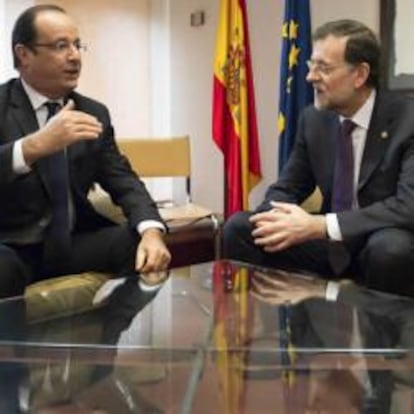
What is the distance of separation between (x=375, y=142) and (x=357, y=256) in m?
0.38

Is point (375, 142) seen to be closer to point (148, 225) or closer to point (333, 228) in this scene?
point (333, 228)

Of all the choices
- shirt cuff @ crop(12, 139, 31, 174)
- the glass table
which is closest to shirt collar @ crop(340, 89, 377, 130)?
the glass table

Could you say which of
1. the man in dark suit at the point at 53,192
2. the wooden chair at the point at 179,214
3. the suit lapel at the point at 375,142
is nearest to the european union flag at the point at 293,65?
the wooden chair at the point at 179,214

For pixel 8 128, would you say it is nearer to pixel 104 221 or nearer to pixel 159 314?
pixel 104 221

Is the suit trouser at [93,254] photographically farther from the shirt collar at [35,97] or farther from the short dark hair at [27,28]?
the short dark hair at [27,28]

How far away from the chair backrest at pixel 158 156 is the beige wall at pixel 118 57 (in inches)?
38.3

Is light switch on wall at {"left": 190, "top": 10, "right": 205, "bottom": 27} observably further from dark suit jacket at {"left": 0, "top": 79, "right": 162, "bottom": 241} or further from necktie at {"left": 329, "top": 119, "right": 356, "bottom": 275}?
necktie at {"left": 329, "top": 119, "right": 356, "bottom": 275}

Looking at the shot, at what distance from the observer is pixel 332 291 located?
186 centimetres

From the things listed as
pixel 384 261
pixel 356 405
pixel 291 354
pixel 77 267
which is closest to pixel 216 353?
pixel 291 354

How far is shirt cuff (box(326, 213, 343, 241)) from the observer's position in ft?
6.72

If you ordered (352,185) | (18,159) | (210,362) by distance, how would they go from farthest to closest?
(352,185) < (18,159) < (210,362)

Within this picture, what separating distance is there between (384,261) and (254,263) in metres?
0.48

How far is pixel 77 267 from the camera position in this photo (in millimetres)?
2178

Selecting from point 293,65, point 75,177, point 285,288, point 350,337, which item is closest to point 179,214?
point 293,65
